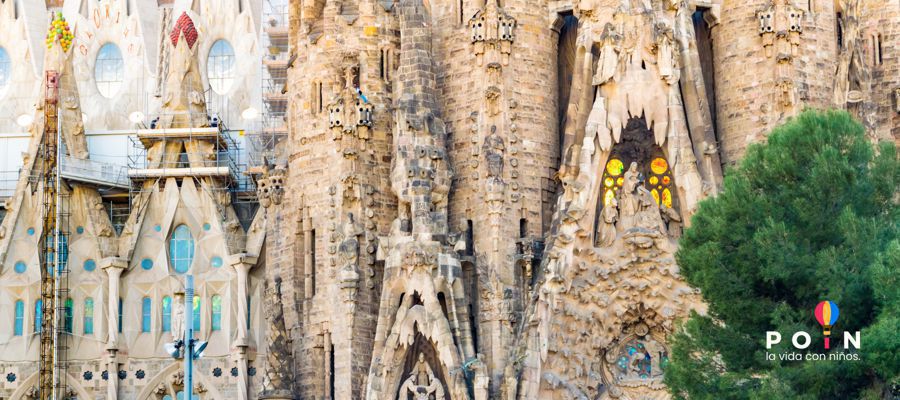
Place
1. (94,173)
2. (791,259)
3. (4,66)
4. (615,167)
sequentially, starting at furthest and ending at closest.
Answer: (4,66) < (94,173) < (615,167) < (791,259)

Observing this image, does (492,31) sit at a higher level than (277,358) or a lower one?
higher

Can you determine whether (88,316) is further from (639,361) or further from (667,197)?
(667,197)

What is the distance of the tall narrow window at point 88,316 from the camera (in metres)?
52.6

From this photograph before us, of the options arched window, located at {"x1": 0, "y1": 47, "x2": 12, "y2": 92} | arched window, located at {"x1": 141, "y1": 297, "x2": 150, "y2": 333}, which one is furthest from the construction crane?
arched window, located at {"x1": 0, "y1": 47, "x2": 12, "y2": 92}

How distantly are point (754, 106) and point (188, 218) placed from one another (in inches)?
644

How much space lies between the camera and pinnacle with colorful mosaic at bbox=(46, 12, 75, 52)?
55094 mm

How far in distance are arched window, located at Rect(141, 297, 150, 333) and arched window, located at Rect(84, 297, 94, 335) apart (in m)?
1.31

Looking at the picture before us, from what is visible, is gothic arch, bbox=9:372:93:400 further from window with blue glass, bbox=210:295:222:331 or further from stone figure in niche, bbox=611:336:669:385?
stone figure in niche, bbox=611:336:669:385

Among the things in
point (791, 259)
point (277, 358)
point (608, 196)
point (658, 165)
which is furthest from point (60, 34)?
point (791, 259)

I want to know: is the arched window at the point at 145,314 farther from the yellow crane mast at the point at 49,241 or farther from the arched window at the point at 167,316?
the yellow crane mast at the point at 49,241

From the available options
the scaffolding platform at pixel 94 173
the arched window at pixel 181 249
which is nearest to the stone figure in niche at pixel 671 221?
the arched window at pixel 181 249

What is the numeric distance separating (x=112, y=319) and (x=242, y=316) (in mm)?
3496

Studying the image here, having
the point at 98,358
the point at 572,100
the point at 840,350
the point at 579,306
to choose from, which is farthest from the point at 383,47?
the point at 840,350

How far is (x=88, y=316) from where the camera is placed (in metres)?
52.7
